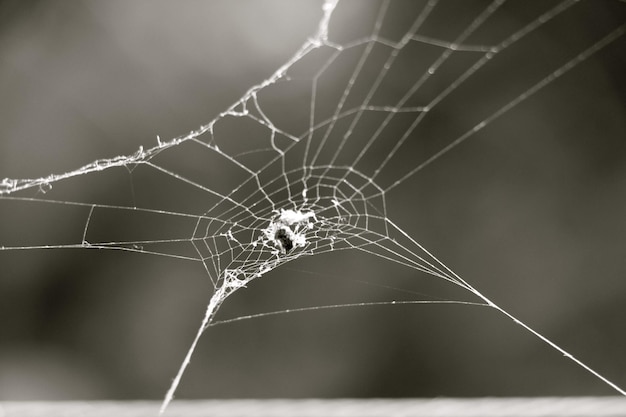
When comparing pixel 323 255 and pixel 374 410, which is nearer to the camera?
pixel 374 410

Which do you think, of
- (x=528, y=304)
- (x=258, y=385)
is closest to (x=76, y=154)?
(x=258, y=385)

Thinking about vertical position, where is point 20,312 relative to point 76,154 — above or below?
below

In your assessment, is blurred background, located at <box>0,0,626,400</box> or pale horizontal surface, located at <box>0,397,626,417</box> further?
blurred background, located at <box>0,0,626,400</box>

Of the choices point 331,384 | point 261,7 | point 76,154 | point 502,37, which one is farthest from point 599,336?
point 76,154

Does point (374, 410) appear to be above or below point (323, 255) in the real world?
below

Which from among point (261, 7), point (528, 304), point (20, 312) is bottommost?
point (528, 304)

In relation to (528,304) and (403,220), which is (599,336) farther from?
(403,220)

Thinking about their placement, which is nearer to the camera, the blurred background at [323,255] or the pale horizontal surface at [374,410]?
the pale horizontal surface at [374,410]

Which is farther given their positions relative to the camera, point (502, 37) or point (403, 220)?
point (403, 220)
